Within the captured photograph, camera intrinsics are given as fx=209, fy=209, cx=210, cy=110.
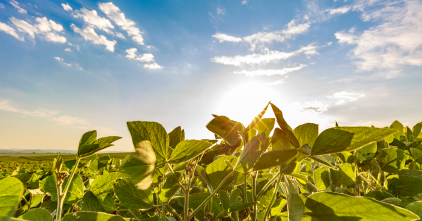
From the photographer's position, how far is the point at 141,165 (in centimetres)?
46

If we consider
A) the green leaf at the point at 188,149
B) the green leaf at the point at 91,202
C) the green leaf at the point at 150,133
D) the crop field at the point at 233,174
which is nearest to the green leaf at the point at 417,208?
the crop field at the point at 233,174

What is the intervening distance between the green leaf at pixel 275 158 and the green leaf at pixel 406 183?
0.94 meters

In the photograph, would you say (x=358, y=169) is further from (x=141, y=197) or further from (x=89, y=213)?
(x=89, y=213)

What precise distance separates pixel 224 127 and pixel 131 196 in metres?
0.39

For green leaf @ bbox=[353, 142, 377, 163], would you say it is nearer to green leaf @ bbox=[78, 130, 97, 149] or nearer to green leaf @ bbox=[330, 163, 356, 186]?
green leaf @ bbox=[330, 163, 356, 186]

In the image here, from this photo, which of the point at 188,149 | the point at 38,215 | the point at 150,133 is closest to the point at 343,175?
the point at 188,149

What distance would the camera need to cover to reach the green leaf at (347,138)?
408 millimetres

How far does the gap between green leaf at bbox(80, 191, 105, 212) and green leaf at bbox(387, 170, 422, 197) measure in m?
1.31

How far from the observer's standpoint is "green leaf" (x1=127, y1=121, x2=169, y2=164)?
0.52 m

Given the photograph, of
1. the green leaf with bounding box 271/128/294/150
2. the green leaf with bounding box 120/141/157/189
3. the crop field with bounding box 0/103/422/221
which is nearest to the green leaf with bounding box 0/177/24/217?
the crop field with bounding box 0/103/422/221

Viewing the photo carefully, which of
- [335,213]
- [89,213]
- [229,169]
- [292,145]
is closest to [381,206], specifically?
[335,213]

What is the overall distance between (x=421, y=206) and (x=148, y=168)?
749mm

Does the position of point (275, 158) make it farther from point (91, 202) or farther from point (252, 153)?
point (91, 202)

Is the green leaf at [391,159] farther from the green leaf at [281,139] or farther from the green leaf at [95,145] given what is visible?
the green leaf at [95,145]
